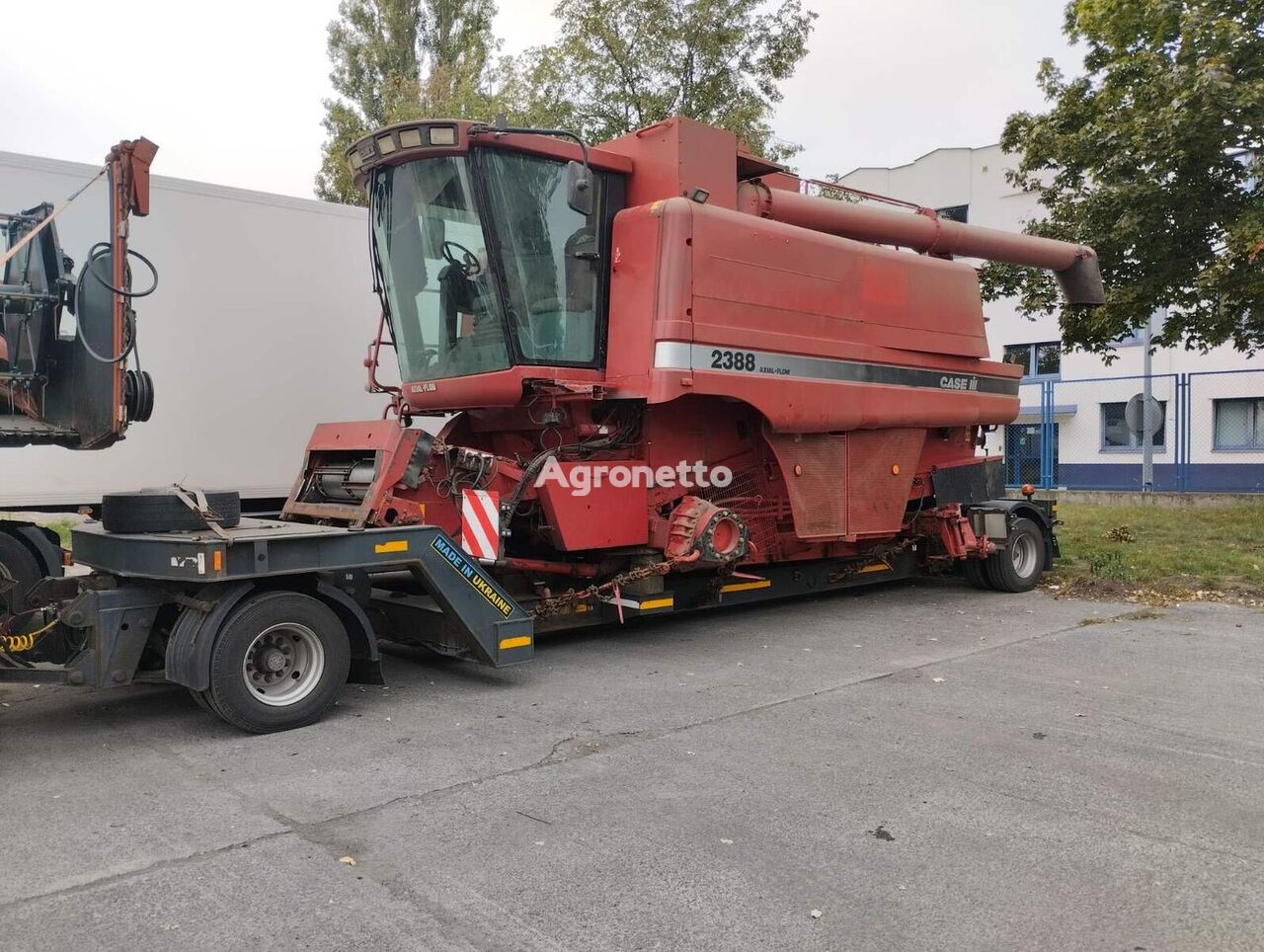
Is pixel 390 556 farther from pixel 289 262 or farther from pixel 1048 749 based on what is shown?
pixel 289 262

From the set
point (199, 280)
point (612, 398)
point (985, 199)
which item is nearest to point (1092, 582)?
point (612, 398)

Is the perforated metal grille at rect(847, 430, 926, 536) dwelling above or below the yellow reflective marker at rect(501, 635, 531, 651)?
above

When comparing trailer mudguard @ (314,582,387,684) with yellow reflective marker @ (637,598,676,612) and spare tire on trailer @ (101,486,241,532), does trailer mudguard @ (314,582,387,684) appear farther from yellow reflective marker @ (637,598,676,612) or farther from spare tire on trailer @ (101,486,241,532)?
yellow reflective marker @ (637,598,676,612)

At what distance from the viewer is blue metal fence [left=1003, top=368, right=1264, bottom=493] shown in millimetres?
20047

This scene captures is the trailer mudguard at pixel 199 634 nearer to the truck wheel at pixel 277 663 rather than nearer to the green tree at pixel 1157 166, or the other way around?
the truck wheel at pixel 277 663

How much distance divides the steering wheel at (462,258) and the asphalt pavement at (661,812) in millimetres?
2809

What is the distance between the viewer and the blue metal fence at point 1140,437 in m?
20.0

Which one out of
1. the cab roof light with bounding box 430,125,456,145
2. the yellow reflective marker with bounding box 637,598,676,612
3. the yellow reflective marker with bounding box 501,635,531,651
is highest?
the cab roof light with bounding box 430,125,456,145

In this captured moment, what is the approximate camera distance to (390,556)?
5.60 metres

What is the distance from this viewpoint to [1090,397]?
2306 cm

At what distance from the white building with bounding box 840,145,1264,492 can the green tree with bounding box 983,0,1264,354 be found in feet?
16.2

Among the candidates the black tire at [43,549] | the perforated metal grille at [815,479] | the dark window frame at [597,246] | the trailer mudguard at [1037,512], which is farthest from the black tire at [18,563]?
the trailer mudguard at [1037,512]

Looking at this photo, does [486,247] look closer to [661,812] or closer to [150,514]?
[150,514]

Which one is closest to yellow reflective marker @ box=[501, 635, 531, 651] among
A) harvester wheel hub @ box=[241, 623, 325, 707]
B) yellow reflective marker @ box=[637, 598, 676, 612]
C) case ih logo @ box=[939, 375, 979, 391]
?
harvester wheel hub @ box=[241, 623, 325, 707]
